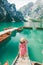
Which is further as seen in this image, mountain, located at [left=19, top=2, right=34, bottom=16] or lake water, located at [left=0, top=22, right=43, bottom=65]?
mountain, located at [left=19, top=2, right=34, bottom=16]

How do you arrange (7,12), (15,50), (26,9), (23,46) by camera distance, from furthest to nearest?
(26,9) < (7,12) < (15,50) < (23,46)

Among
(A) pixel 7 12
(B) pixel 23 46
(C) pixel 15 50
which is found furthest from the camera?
(A) pixel 7 12

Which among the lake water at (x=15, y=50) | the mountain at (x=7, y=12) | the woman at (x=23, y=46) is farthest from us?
the mountain at (x=7, y=12)

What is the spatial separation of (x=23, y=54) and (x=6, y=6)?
2354 inches

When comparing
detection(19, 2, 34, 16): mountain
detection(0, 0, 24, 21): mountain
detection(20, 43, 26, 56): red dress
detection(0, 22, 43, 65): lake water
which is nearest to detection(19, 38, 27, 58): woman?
detection(20, 43, 26, 56): red dress

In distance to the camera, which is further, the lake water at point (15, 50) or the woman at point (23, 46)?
the lake water at point (15, 50)

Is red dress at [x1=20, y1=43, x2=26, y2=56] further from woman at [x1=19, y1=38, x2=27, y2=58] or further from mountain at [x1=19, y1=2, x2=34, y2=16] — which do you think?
mountain at [x1=19, y1=2, x2=34, y2=16]

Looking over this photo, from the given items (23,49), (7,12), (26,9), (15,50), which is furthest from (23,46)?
(26,9)

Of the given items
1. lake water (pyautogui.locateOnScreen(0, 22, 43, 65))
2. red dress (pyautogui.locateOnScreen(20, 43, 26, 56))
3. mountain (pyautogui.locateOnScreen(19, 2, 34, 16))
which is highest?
red dress (pyautogui.locateOnScreen(20, 43, 26, 56))

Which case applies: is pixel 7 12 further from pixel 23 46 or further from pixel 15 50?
pixel 23 46

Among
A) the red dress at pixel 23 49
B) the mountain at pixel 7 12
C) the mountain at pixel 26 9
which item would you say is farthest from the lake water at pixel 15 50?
the mountain at pixel 26 9

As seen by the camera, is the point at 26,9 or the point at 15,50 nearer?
the point at 15,50

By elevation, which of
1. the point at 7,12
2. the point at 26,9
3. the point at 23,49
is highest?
the point at 23,49

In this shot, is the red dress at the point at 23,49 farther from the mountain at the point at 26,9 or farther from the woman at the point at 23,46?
the mountain at the point at 26,9
